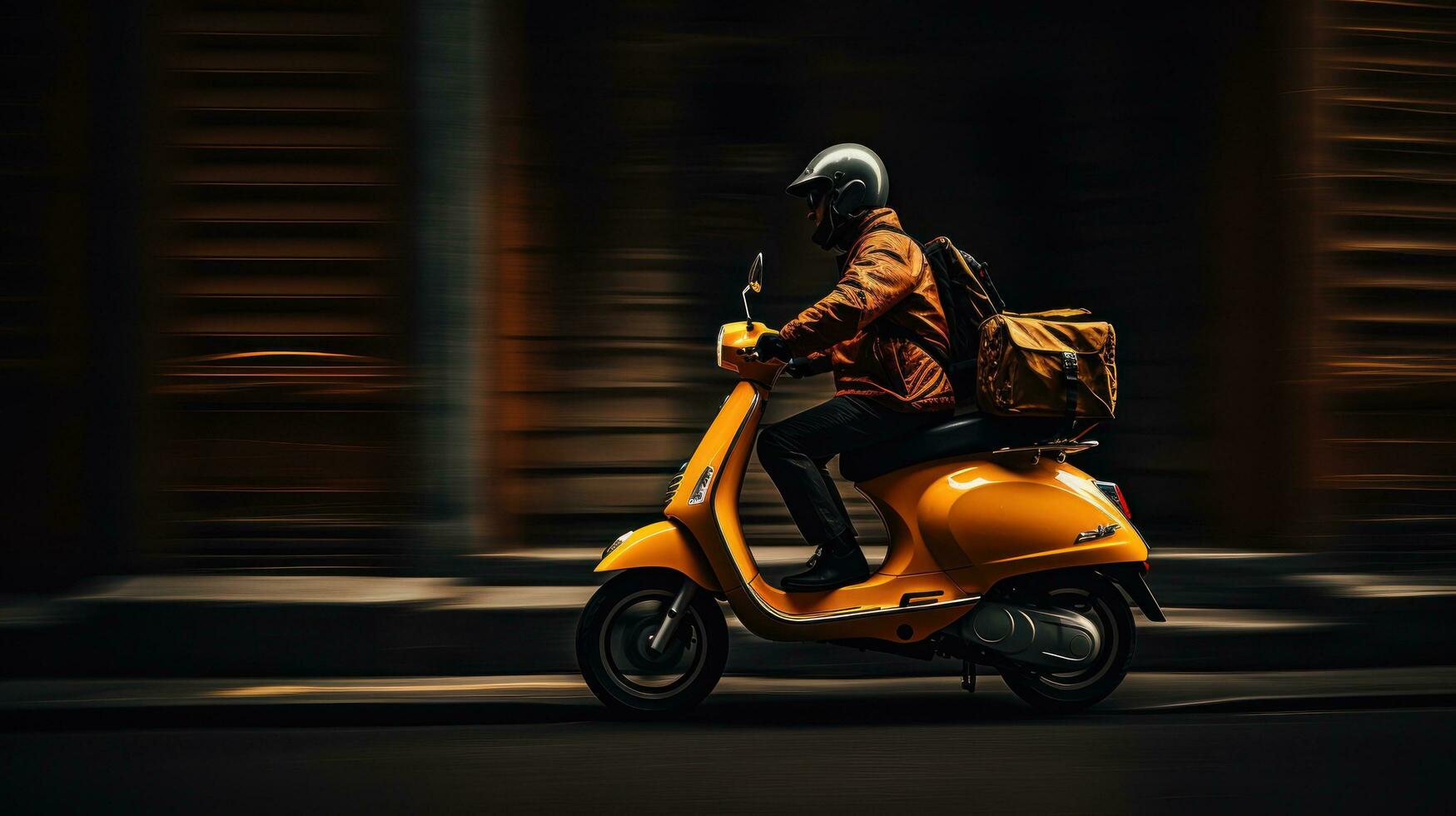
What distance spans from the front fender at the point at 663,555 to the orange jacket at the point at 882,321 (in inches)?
31.5

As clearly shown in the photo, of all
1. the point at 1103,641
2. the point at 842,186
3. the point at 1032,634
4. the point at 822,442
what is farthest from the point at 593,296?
the point at 1103,641

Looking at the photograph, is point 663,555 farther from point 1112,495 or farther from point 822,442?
point 1112,495

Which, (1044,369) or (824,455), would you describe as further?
(824,455)

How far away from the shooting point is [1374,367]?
6910mm

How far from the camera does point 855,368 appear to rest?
5254 millimetres

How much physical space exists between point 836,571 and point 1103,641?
1.02 meters

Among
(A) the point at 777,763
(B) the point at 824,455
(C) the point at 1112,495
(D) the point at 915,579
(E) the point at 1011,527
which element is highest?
(B) the point at 824,455

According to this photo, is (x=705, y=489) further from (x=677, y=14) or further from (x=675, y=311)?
(x=677, y=14)

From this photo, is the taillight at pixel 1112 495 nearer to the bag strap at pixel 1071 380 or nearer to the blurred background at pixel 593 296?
the bag strap at pixel 1071 380

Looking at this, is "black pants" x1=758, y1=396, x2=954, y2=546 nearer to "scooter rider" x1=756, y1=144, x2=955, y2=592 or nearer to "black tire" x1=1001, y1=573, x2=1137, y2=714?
"scooter rider" x1=756, y1=144, x2=955, y2=592

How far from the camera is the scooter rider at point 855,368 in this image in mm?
5098

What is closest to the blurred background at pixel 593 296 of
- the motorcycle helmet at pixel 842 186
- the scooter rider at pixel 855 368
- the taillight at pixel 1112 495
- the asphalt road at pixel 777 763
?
the asphalt road at pixel 777 763

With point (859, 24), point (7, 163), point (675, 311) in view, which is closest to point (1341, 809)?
point (675, 311)

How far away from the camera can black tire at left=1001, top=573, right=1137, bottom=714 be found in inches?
205
